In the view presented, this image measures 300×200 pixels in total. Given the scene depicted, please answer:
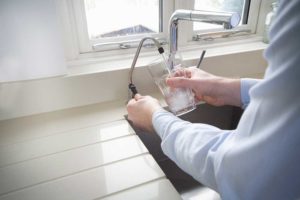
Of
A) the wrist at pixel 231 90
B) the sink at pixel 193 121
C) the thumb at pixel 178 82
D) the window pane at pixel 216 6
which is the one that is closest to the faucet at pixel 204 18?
the thumb at pixel 178 82

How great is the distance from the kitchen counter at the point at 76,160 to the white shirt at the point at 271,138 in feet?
0.57

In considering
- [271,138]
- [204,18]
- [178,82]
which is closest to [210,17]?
[204,18]

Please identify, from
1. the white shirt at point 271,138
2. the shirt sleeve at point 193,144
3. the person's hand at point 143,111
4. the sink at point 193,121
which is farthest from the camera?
the sink at point 193,121

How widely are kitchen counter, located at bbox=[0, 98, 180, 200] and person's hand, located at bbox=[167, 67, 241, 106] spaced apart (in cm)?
25

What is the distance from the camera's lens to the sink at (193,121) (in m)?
0.96

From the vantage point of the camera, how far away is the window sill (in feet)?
3.25

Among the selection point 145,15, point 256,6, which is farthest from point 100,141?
point 256,6

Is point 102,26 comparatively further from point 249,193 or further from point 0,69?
point 249,193

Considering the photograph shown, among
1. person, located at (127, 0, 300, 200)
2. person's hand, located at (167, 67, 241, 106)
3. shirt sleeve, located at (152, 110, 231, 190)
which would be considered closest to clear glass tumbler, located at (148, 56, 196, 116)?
person's hand, located at (167, 67, 241, 106)

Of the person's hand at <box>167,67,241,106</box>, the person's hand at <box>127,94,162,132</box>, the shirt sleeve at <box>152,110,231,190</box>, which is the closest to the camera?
the shirt sleeve at <box>152,110,231,190</box>

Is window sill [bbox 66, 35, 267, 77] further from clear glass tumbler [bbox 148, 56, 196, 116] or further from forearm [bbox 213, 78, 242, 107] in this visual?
forearm [bbox 213, 78, 242, 107]

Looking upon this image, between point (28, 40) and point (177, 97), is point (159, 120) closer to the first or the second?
point (177, 97)

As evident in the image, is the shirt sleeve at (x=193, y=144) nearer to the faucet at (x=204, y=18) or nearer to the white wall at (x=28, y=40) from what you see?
the faucet at (x=204, y=18)

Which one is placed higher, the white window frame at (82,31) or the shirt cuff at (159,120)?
the white window frame at (82,31)
